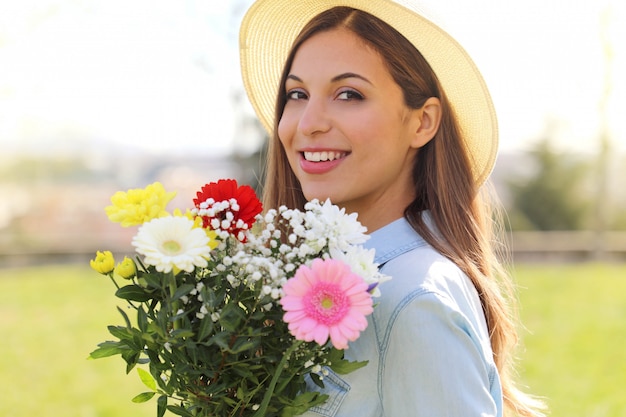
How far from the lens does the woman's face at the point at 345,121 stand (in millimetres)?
2195

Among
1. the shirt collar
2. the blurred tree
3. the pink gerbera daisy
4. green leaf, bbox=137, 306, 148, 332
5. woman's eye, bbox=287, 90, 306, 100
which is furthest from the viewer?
the blurred tree

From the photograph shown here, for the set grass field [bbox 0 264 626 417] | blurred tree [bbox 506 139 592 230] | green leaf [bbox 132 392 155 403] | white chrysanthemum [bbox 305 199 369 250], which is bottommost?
blurred tree [bbox 506 139 592 230]

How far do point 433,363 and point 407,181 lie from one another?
827mm

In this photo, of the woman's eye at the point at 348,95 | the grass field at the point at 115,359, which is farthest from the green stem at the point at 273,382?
the grass field at the point at 115,359

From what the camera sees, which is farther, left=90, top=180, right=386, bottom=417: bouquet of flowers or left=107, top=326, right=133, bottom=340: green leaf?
left=107, top=326, right=133, bottom=340: green leaf

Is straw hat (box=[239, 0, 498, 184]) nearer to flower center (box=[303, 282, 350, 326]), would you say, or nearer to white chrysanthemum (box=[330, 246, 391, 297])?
white chrysanthemum (box=[330, 246, 391, 297])

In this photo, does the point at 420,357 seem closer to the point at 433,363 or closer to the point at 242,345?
the point at 433,363

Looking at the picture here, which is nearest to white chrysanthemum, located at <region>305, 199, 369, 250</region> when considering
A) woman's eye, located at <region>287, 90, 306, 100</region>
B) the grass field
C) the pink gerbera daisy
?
the pink gerbera daisy

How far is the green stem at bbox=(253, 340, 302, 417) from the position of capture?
1.55 metres

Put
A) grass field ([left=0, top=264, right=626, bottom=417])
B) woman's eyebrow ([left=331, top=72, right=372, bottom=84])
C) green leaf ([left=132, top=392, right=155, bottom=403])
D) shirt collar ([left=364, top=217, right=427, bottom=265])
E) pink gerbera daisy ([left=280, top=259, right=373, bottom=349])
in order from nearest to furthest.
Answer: pink gerbera daisy ([left=280, top=259, right=373, bottom=349])
green leaf ([left=132, top=392, right=155, bottom=403])
shirt collar ([left=364, top=217, right=427, bottom=265])
woman's eyebrow ([left=331, top=72, right=372, bottom=84])
grass field ([left=0, top=264, right=626, bottom=417])

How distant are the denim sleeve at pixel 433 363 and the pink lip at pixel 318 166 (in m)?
0.57

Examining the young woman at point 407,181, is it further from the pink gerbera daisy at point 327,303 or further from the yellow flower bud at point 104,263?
the yellow flower bud at point 104,263

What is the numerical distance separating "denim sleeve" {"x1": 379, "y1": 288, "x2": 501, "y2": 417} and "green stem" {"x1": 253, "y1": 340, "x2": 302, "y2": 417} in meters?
0.27

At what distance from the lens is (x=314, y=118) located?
2.20m
